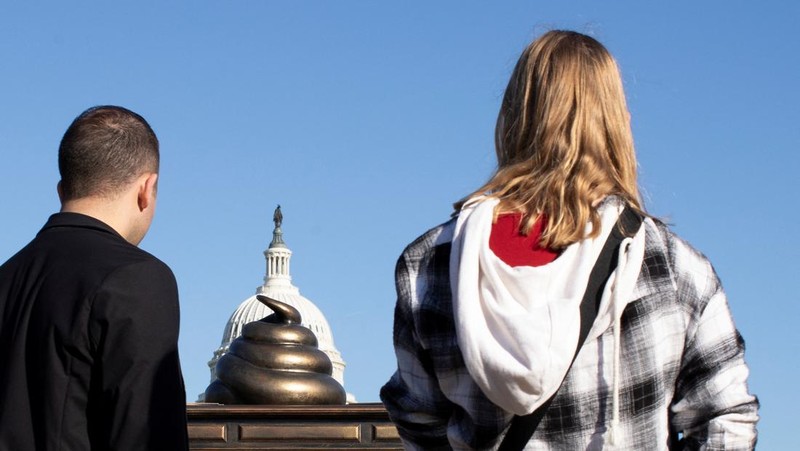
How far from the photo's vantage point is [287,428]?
550 centimetres

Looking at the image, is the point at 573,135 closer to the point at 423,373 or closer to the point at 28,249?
the point at 423,373

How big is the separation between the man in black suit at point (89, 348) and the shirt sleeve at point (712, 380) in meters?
0.96

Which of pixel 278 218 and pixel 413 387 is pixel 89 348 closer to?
pixel 413 387

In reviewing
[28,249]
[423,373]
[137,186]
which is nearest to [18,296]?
[28,249]

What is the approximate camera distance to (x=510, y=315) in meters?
2.39

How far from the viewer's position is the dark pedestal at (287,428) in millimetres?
5434

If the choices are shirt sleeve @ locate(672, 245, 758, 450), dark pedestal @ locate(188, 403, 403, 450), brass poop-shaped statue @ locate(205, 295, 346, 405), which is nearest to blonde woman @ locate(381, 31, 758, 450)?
shirt sleeve @ locate(672, 245, 758, 450)

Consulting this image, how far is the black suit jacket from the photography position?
279 cm

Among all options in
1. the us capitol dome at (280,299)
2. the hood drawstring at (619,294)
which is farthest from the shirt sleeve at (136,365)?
the us capitol dome at (280,299)

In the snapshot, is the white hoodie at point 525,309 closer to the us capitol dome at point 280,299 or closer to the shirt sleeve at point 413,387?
the shirt sleeve at point 413,387

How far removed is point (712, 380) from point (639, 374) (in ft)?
0.43

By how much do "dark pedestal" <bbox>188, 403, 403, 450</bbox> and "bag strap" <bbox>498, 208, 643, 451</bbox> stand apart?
2.94m

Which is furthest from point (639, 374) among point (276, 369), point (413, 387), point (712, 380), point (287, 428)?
point (276, 369)

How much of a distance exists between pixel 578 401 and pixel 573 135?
46cm
